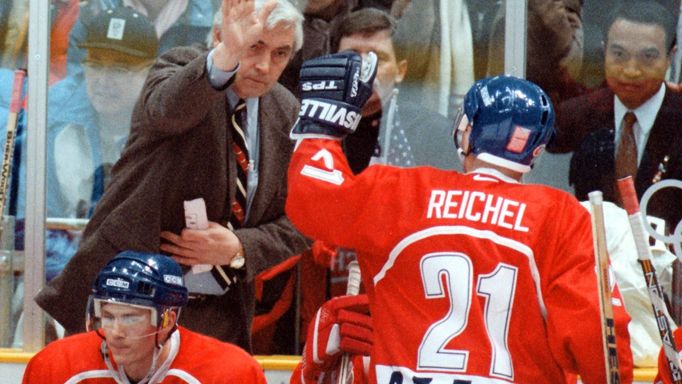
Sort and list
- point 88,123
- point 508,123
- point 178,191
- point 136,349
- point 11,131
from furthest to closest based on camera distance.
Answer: point 88,123, point 11,131, point 178,191, point 136,349, point 508,123

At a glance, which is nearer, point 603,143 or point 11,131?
point 11,131

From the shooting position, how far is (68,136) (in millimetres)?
4176

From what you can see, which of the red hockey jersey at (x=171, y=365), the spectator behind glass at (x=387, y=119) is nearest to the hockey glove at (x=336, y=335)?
the red hockey jersey at (x=171, y=365)

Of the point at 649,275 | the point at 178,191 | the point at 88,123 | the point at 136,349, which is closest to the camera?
the point at 649,275

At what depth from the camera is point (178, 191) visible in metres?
3.40

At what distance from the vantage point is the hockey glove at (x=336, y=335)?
2850mm

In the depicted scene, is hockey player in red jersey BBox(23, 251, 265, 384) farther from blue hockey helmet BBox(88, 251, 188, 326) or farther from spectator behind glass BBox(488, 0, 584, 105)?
spectator behind glass BBox(488, 0, 584, 105)

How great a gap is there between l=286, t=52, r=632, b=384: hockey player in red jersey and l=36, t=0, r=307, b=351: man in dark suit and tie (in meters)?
0.71

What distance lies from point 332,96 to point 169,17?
5.76 ft

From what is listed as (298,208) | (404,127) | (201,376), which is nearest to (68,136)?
(404,127)

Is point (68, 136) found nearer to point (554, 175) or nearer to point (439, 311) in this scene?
point (554, 175)

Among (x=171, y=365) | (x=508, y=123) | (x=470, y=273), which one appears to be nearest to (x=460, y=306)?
(x=470, y=273)

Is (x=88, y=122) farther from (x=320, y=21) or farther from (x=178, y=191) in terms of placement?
(x=178, y=191)

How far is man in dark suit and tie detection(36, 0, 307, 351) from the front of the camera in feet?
10.9
